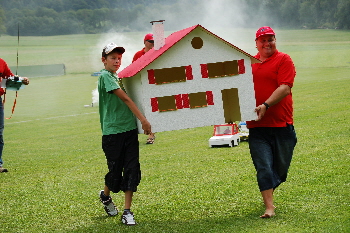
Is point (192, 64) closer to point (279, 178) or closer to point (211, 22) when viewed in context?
point (279, 178)

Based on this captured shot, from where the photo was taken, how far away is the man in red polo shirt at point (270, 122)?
215 inches

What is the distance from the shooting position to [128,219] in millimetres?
5508

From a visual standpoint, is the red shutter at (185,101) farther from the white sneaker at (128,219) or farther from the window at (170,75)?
the white sneaker at (128,219)

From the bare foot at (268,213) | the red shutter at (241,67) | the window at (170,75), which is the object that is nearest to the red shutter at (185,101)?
the window at (170,75)

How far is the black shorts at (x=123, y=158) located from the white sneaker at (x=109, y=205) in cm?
16

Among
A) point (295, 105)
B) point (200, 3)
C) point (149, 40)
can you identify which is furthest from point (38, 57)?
point (149, 40)

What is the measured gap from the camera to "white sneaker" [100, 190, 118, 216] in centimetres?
589

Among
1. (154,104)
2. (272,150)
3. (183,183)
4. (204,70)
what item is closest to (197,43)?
(204,70)

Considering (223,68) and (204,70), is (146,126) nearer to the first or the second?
(204,70)

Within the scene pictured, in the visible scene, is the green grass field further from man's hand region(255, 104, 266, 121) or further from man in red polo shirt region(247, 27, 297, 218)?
man's hand region(255, 104, 266, 121)

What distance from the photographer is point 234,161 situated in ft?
27.2

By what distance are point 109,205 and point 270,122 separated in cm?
176

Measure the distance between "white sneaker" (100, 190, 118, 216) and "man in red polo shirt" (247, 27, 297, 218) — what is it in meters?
1.46

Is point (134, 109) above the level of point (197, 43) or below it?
below
